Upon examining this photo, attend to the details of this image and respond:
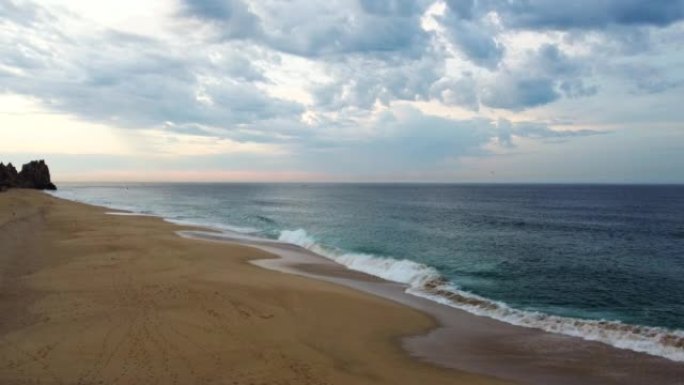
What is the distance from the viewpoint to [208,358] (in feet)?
39.1

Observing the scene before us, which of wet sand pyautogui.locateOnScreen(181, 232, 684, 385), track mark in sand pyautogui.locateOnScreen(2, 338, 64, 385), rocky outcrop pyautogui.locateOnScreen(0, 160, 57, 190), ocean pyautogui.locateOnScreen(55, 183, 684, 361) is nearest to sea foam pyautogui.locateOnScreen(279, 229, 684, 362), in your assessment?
ocean pyautogui.locateOnScreen(55, 183, 684, 361)

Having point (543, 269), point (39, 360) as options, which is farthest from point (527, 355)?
point (543, 269)

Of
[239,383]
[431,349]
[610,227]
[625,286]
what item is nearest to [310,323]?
[431,349]

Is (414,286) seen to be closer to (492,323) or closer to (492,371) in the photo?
(492,323)

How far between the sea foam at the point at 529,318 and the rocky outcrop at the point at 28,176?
132 m

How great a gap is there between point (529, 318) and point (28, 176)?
16094 cm

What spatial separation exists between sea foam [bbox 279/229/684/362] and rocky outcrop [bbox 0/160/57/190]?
131683 mm

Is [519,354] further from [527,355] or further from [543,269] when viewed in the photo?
[543,269]

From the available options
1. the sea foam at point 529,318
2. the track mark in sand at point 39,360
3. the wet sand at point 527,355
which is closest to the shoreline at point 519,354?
the wet sand at point 527,355

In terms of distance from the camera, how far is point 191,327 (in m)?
14.3

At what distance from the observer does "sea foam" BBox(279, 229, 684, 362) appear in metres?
14.5

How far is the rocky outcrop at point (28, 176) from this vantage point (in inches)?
5000

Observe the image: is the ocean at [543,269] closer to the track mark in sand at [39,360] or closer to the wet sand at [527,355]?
the wet sand at [527,355]

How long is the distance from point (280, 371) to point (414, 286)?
41.9ft
